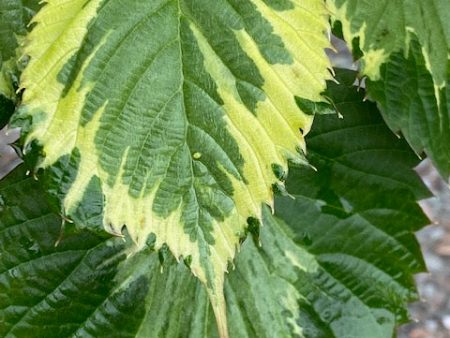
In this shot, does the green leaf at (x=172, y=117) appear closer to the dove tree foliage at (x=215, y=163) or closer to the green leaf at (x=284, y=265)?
the dove tree foliage at (x=215, y=163)

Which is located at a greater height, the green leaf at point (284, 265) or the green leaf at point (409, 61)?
the green leaf at point (409, 61)

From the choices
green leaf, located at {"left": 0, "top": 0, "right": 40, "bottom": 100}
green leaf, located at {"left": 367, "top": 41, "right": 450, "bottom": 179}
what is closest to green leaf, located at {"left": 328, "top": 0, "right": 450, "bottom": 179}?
green leaf, located at {"left": 367, "top": 41, "right": 450, "bottom": 179}

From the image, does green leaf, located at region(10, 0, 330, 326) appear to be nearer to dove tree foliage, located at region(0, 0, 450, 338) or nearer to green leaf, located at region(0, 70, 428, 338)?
dove tree foliage, located at region(0, 0, 450, 338)

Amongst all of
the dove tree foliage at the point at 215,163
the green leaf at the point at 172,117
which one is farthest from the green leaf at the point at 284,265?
the green leaf at the point at 172,117

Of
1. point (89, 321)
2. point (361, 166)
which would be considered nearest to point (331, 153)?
point (361, 166)

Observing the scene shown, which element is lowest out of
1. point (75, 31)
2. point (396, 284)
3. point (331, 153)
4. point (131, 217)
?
point (396, 284)

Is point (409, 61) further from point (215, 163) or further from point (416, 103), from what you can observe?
point (215, 163)

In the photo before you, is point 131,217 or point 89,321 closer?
point 131,217

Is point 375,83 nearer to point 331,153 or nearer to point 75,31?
point 331,153
